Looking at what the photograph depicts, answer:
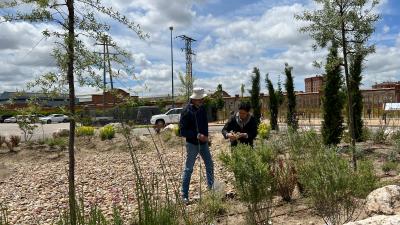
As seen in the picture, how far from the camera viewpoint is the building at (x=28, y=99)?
4.00 meters

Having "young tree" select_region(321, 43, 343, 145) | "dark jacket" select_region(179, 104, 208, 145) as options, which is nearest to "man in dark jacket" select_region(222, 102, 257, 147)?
"dark jacket" select_region(179, 104, 208, 145)

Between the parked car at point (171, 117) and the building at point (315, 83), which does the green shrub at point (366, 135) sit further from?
the parked car at point (171, 117)

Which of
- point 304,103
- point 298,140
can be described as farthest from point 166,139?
point 304,103

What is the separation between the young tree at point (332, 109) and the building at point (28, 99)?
900 cm

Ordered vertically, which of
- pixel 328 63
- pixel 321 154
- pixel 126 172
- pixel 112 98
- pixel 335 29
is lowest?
pixel 126 172

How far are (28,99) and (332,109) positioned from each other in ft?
31.2

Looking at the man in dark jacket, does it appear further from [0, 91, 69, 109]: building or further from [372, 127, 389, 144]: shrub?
[372, 127, 389, 144]: shrub

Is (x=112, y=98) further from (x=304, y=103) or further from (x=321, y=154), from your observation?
(x=304, y=103)

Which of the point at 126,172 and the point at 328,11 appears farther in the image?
the point at 126,172

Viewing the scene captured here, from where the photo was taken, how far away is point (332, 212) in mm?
3809

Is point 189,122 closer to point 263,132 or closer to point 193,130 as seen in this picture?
point 193,130

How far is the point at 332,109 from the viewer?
12125 mm

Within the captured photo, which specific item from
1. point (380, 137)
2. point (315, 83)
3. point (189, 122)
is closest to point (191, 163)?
point (189, 122)

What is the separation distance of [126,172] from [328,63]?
4.82m
